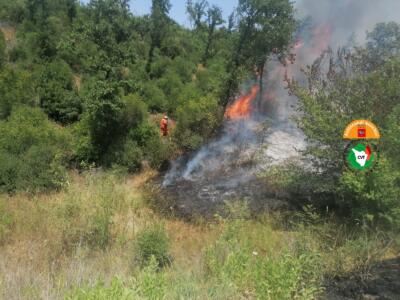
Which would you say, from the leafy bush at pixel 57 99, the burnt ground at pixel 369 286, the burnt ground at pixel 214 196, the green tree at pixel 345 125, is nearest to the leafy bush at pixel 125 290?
the burnt ground at pixel 369 286

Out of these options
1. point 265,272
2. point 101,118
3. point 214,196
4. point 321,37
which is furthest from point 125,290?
point 321,37

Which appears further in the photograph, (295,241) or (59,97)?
(59,97)

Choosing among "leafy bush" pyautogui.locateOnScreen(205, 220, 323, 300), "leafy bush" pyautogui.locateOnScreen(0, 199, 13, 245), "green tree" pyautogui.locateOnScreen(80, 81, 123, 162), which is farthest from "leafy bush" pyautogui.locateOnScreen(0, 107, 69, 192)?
"leafy bush" pyautogui.locateOnScreen(205, 220, 323, 300)

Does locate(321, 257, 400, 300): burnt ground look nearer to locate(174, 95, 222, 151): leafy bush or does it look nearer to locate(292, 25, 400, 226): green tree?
locate(292, 25, 400, 226): green tree

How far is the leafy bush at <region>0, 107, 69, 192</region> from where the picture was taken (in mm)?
13977

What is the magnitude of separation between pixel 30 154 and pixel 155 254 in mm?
9088

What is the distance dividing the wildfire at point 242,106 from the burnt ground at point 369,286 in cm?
1380

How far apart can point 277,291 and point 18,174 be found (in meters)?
11.2

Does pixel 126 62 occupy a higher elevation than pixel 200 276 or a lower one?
higher

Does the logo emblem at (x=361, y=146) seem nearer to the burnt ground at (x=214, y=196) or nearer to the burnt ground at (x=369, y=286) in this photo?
the burnt ground at (x=369, y=286)

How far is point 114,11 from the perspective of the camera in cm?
2278

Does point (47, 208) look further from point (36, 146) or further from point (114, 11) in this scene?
point (114, 11)

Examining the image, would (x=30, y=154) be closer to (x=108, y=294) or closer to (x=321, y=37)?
(x=108, y=294)

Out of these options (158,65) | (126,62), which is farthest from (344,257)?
(158,65)
